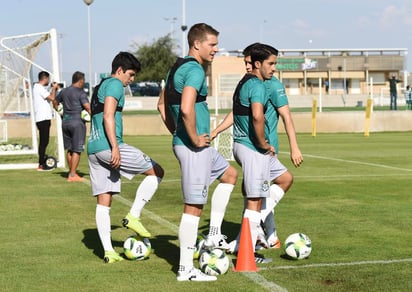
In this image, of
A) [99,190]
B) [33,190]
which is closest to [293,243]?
[99,190]

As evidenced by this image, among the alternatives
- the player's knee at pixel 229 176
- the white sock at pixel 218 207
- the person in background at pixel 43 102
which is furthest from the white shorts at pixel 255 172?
the person in background at pixel 43 102

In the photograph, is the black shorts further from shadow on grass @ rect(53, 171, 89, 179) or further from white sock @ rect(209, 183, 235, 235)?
white sock @ rect(209, 183, 235, 235)

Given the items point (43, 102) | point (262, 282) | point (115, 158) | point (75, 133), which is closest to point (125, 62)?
point (115, 158)

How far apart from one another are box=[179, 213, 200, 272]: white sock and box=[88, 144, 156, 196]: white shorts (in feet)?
3.90

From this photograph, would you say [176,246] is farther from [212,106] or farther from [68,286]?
[212,106]

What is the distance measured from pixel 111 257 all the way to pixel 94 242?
1.18m

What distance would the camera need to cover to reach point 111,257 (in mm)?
7293

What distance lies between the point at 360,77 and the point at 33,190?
293 feet

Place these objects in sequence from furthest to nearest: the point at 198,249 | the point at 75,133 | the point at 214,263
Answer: the point at 75,133 → the point at 198,249 → the point at 214,263

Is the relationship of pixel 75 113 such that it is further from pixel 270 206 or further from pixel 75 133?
pixel 270 206

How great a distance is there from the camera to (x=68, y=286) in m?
Answer: 6.32

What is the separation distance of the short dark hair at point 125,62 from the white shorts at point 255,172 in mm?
1382

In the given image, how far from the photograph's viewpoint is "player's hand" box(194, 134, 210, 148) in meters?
6.29

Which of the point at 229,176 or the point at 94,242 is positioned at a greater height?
the point at 229,176
